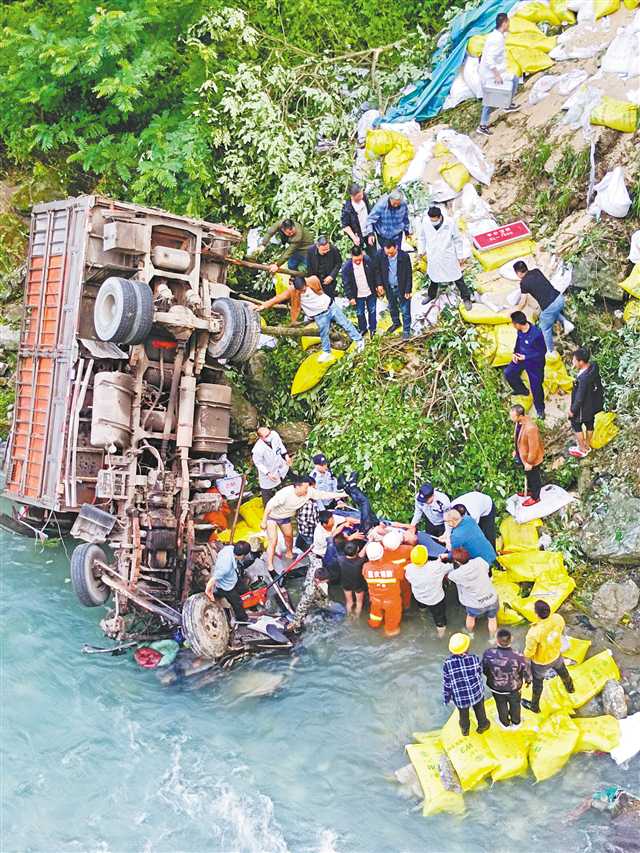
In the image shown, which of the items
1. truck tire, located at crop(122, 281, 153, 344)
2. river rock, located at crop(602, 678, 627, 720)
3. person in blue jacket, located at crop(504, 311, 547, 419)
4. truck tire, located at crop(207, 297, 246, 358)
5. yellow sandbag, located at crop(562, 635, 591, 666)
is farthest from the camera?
truck tire, located at crop(207, 297, 246, 358)

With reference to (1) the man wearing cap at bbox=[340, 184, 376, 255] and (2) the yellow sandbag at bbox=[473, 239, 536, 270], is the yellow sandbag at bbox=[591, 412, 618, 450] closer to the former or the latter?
(2) the yellow sandbag at bbox=[473, 239, 536, 270]

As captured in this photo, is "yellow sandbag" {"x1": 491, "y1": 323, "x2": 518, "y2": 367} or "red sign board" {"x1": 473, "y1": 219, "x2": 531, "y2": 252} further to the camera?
"red sign board" {"x1": 473, "y1": 219, "x2": 531, "y2": 252}

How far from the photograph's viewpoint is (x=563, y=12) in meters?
10.5

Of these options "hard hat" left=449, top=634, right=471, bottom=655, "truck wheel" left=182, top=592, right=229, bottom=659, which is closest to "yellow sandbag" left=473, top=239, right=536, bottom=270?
"hard hat" left=449, top=634, right=471, bottom=655

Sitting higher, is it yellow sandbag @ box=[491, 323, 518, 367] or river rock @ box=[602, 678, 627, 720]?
yellow sandbag @ box=[491, 323, 518, 367]

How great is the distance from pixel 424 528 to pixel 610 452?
1.91m

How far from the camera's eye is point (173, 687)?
25.5 ft

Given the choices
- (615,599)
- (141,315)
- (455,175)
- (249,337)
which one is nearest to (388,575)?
(615,599)

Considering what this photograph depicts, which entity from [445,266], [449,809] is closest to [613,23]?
[445,266]

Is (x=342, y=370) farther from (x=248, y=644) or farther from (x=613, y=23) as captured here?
(x=613, y=23)

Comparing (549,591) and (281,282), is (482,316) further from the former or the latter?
(549,591)

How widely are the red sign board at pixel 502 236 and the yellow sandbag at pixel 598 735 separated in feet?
16.5

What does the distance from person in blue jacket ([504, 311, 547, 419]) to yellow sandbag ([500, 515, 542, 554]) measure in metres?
1.14

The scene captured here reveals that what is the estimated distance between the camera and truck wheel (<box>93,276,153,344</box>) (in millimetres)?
7742
